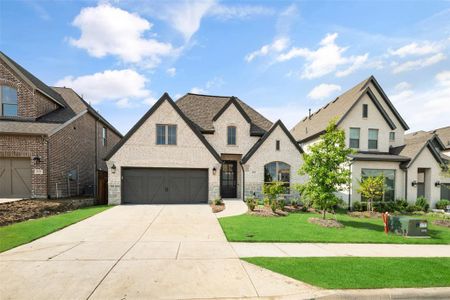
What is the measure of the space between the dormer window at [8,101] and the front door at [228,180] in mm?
16221

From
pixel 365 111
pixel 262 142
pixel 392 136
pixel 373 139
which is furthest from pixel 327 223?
pixel 392 136

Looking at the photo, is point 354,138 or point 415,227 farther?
point 354,138

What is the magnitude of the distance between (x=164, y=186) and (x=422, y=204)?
19.5m

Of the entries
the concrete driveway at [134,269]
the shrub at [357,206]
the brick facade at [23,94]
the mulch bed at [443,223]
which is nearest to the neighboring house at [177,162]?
the shrub at [357,206]

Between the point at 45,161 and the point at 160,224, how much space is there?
1007cm

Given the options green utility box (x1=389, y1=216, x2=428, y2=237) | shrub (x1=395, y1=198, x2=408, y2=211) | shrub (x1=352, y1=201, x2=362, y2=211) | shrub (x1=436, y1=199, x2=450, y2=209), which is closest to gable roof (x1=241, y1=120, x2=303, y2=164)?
shrub (x1=352, y1=201, x2=362, y2=211)

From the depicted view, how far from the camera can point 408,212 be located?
16281 mm

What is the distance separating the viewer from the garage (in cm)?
1443

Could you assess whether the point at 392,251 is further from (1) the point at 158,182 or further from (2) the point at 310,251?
(1) the point at 158,182

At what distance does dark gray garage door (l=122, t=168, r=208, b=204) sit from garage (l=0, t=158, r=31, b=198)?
5.94m

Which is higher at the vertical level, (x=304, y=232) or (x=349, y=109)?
(x=349, y=109)

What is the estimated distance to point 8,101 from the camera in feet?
53.0

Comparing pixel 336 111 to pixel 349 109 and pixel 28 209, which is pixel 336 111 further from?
pixel 28 209

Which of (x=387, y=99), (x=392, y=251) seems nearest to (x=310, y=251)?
(x=392, y=251)
